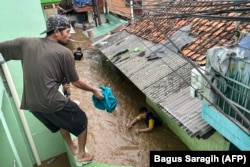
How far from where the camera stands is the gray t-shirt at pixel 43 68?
3.20 meters

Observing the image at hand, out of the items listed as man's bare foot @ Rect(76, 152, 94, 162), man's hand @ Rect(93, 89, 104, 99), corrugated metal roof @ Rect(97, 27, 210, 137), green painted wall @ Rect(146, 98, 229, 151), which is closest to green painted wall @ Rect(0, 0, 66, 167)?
man's bare foot @ Rect(76, 152, 94, 162)

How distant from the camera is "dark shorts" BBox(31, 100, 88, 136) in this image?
11.6ft

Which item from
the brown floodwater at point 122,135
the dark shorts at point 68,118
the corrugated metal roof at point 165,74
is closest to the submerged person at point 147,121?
the brown floodwater at point 122,135

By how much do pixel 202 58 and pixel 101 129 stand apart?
167 inches

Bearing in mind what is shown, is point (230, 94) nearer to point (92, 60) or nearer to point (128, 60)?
point (128, 60)

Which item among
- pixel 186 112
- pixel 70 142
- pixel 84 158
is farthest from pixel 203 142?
pixel 70 142

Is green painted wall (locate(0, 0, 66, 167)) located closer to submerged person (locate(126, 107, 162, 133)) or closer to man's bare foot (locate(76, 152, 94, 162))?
man's bare foot (locate(76, 152, 94, 162))

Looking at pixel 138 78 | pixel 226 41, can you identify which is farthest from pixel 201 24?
pixel 138 78

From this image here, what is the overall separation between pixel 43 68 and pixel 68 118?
867mm

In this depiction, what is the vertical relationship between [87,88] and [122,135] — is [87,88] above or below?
above

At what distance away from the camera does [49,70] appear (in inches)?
127

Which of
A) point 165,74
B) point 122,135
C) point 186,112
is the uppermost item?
point 165,74

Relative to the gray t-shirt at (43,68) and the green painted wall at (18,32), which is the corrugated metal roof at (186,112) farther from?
the green painted wall at (18,32)

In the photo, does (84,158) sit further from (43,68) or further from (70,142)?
(43,68)
